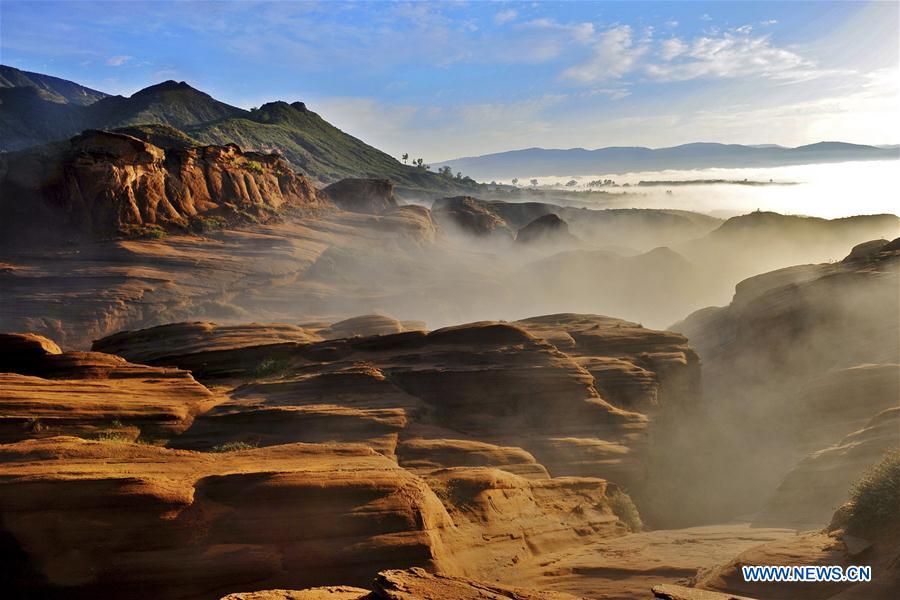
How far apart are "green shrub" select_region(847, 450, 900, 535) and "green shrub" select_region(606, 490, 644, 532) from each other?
25.1ft

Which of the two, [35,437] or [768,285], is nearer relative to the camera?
[35,437]

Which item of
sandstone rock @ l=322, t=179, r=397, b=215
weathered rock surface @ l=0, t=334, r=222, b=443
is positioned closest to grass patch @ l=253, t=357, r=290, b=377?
weathered rock surface @ l=0, t=334, r=222, b=443

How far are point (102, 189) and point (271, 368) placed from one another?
29649 mm

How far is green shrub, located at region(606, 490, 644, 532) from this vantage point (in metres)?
21.6

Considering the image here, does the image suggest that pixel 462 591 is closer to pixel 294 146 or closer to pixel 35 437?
pixel 35 437

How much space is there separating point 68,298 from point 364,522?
115 ft

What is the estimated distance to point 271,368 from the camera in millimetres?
25906

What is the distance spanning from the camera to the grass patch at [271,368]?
25.6 meters

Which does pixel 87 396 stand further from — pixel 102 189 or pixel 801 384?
pixel 102 189

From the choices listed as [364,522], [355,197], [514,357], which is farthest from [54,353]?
[355,197]

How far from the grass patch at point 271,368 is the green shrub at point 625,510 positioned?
12990 mm

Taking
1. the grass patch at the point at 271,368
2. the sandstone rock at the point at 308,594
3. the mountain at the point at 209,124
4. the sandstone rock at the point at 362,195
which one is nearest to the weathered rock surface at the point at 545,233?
the sandstone rock at the point at 362,195

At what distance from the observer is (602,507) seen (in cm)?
2133

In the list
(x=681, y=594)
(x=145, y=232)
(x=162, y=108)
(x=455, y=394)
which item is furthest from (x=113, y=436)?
(x=162, y=108)
